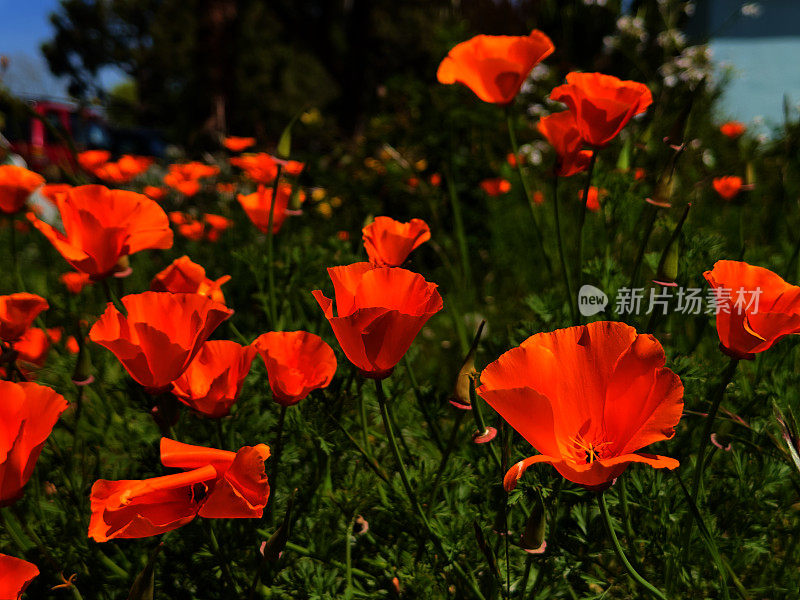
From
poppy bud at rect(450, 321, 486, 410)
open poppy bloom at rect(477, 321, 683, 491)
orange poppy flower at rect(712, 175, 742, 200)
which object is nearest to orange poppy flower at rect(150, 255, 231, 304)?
poppy bud at rect(450, 321, 486, 410)

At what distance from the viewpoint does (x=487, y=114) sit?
2.73 m

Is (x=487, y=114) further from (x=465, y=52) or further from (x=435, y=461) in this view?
(x=435, y=461)

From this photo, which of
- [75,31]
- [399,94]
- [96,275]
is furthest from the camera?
[75,31]

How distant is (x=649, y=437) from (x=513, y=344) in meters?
0.50

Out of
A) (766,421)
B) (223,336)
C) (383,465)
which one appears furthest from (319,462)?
(766,421)

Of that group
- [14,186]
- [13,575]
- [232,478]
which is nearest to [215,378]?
[232,478]

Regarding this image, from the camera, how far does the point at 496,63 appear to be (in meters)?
1.13

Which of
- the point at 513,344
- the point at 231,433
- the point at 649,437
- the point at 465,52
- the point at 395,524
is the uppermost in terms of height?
the point at 465,52

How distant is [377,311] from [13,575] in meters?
0.44

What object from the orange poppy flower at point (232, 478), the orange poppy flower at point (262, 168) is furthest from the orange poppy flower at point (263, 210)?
the orange poppy flower at point (232, 478)

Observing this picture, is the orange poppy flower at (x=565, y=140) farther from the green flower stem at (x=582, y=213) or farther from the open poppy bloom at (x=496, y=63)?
the open poppy bloom at (x=496, y=63)

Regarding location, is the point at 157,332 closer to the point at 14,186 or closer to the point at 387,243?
the point at 387,243

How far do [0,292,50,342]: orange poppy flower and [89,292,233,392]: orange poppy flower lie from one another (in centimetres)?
33

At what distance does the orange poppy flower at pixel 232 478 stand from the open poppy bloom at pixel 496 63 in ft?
2.75
